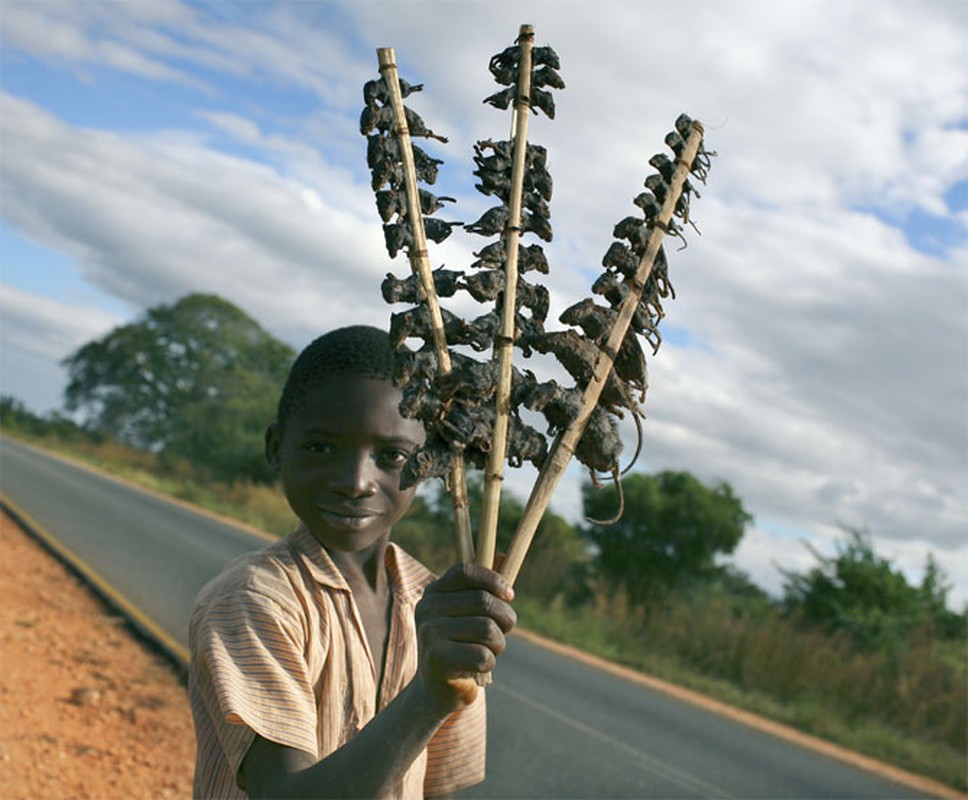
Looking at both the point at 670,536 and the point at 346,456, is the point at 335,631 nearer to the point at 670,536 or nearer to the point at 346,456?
the point at 346,456

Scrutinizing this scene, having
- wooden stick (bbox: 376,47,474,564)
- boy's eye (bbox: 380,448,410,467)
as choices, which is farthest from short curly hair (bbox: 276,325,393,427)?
wooden stick (bbox: 376,47,474,564)

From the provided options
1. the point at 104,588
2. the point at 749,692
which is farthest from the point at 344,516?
the point at 749,692

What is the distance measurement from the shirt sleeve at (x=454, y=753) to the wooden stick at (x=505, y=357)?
74 centimetres

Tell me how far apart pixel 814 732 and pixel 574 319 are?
A: 1058 cm

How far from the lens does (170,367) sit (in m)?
52.9

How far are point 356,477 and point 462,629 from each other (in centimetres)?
61

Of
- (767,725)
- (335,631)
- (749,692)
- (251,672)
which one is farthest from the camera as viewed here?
(749,692)

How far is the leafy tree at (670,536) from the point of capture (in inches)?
728

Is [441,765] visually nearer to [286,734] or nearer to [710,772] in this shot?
[286,734]

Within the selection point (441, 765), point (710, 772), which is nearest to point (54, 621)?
point (710, 772)

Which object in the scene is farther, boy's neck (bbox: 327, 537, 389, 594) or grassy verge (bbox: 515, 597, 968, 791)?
grassy verge (bbox: 515, 597, 968, 791)

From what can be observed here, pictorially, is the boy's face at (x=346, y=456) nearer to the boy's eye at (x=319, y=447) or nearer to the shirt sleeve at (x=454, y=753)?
the boy's eye at (x=319, y=447)

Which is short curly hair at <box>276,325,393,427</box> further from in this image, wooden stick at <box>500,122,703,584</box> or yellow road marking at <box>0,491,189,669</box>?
yellow road marking at <box>0,491,189,669</box>

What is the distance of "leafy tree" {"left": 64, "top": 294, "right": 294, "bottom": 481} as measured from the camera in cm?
5012
